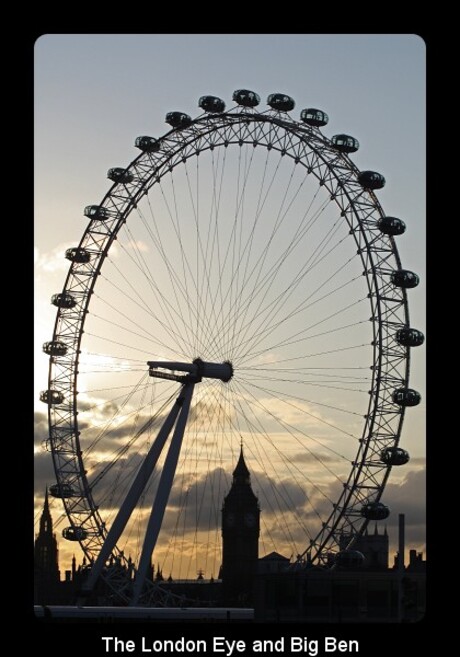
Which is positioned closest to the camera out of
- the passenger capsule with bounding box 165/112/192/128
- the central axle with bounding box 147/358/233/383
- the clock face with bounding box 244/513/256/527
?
the central axle with bounding box 147/358/233/383

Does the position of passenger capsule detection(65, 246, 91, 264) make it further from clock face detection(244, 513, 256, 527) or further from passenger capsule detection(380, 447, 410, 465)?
clock face detection(244, 513, 256, 527)

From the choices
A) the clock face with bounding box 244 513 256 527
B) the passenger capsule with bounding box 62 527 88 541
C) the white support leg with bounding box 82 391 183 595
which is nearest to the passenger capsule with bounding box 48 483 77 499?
the passenger capsule with bounding box 62 527 88 541

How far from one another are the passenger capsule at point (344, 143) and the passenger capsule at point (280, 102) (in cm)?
232

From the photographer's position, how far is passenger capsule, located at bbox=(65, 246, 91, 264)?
7281 cm

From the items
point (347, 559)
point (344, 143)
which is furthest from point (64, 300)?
point (347, 559)

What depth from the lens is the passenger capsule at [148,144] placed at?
70938 millimetres

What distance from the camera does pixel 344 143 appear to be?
68.6m

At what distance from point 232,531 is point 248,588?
57.4ft

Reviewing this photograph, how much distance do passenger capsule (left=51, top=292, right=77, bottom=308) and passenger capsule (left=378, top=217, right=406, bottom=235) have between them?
14.2 metres

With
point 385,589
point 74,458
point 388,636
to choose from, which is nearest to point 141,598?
point 74,458

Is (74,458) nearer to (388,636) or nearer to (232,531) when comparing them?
(388,636)

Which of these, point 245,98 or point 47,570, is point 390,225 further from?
point 47,570

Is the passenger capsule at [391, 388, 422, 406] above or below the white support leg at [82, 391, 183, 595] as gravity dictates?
above
